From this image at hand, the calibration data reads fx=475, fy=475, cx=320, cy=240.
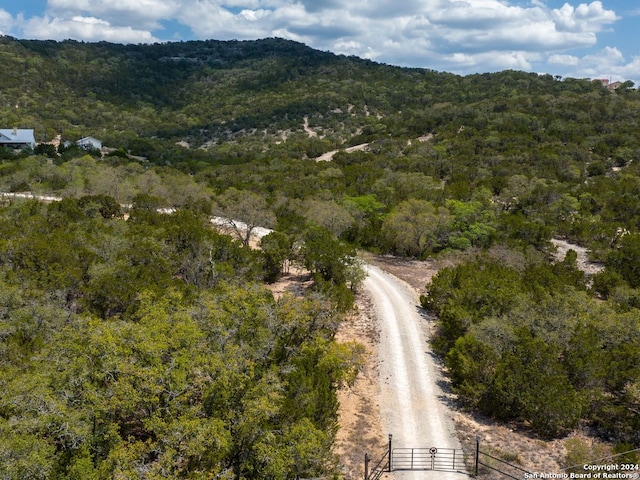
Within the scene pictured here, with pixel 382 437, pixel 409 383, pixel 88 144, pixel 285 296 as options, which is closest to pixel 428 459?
pixel 382 437

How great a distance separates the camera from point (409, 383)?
18938 mm

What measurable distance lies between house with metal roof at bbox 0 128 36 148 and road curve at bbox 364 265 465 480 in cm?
6771

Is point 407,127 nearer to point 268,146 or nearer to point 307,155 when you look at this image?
point 307,155

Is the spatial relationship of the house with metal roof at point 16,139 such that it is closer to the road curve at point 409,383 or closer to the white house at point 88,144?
the white house at point 88,144

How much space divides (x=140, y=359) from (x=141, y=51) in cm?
19057

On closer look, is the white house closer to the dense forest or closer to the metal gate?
the dense forest

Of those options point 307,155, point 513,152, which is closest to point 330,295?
point 513,152

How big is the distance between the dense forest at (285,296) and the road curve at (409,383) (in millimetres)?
1196

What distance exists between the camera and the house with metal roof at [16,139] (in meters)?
71.8

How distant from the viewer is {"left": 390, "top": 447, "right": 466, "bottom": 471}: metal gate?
14156mm

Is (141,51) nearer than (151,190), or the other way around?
(151,190)

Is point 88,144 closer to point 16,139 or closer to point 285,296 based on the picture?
point 16,139

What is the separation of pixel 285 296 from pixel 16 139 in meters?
73.4

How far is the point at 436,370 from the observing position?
2005 cm
